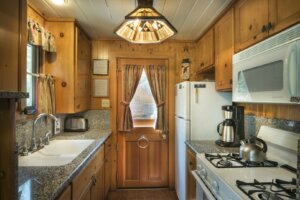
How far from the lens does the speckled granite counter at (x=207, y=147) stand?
2121 mm

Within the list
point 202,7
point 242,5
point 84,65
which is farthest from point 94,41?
point 242,5

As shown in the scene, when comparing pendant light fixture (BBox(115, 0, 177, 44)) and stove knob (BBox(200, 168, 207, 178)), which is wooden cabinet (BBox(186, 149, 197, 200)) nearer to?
stove knob (BBox(200, 168, 207, 178))

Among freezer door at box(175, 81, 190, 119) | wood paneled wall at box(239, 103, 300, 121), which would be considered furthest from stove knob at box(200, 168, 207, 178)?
freezer door at box(175, 81, 190, 119)

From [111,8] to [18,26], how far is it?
156 cm

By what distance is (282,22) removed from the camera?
4.41ft

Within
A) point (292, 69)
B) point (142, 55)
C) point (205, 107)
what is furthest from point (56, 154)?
point (292, 69)

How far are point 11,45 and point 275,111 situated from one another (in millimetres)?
1917

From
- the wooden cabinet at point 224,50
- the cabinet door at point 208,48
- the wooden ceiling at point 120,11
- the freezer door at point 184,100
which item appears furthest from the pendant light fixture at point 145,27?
the cabinet door at point 208,48

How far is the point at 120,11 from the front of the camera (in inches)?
90.0

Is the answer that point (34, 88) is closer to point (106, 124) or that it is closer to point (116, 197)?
point (106, 124)

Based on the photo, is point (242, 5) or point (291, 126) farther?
point (242, 5)

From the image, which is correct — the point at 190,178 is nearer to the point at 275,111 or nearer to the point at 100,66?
the point at 275,111

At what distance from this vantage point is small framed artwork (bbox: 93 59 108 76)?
3.32 metres

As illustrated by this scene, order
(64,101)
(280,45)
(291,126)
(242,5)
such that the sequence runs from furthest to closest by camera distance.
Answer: (64,101)
(242,5)
(291,126)
(280,45)
